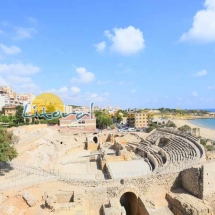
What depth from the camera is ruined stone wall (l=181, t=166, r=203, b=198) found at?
12.9 meters

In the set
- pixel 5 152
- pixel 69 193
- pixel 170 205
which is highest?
pixel 5 152

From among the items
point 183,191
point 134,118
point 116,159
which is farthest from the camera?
point 134,118

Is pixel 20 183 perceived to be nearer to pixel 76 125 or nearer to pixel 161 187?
pixel 161 187

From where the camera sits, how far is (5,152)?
13602 millimetres

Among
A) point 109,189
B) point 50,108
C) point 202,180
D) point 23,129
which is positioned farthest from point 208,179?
point 50,108

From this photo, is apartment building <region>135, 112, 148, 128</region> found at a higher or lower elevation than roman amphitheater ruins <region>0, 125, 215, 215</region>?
higher

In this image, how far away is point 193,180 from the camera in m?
13.4

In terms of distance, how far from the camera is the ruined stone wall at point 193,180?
1293 cm

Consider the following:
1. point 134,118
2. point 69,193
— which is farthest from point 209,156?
point 134,118

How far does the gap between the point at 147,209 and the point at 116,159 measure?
1162cm

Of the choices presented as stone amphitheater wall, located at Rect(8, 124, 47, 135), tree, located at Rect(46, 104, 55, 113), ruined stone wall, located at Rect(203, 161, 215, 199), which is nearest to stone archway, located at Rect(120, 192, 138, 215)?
ruined stone wall, located at Rect(203, 161, 215, 199)

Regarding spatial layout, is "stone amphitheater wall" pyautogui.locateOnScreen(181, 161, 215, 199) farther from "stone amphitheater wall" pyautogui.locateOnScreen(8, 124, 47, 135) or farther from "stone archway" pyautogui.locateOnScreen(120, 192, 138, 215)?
"stone amphitheater wall" pyautogui.locateOnScreen(8, 124, 47, 135)

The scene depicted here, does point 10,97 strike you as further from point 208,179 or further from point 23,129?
point 208,179

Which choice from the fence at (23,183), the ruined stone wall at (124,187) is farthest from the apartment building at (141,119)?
the fence at (23,183)
